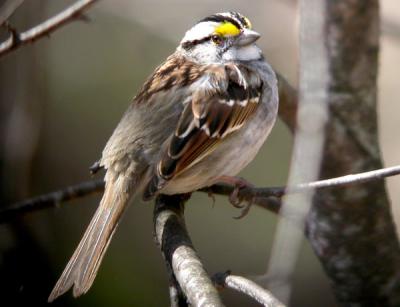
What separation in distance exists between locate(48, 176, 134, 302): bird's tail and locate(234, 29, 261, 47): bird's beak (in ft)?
3.05

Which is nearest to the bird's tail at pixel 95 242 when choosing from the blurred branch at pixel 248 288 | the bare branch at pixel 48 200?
the bare branch at pixel 48 200

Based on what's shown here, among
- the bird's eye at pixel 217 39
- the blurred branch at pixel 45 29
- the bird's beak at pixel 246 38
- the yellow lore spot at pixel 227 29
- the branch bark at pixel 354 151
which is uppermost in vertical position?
the blurred branch at pixel 45 29

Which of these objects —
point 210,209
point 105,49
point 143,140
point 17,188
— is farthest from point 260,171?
point 143,140

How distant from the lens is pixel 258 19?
20.6 feet

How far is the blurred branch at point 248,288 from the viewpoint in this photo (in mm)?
2488

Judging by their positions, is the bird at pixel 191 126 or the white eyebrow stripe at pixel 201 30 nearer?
the bird at pixel 191 126

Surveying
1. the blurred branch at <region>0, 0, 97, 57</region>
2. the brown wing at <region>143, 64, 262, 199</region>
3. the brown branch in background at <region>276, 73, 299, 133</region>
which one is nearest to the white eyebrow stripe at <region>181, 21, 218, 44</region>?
the brown wing at <region>143, 64, 262, 199</region>

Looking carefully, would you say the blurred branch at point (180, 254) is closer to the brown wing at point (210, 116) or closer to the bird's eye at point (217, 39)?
the brown wing at point (210, 116)

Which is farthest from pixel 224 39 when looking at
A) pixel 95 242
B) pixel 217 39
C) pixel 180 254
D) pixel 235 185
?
pixel 180 254

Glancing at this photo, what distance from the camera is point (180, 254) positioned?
301 cm

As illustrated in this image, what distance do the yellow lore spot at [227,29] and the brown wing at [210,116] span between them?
0.19m

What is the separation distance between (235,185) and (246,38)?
0.73m

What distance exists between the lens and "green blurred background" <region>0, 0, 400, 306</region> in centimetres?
469

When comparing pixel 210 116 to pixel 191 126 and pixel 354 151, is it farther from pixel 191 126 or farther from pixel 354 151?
pixel 354 151
